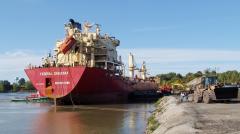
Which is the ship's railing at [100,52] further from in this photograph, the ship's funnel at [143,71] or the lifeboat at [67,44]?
the ship's funnel at [143,71]

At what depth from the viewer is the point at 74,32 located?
193 ft

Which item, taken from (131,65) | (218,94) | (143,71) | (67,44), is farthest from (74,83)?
(143,71)

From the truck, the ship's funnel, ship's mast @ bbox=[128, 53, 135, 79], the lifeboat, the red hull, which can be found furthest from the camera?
the ship's funnel

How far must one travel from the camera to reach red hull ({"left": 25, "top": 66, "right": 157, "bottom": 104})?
1944 inches

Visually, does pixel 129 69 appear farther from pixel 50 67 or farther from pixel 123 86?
pixel 50 67

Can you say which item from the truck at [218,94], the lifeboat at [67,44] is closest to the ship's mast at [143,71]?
the lifeboat at [67,44]

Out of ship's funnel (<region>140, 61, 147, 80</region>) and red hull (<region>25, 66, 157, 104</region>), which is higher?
ship's funnel (<region>140, 61, 147, 80</region>)

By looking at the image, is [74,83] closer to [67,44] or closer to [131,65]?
[67,44]

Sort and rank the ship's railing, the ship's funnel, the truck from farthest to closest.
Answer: the ship's funnel, the ship's railing, the truck

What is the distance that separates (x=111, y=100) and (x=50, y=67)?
30.2ft

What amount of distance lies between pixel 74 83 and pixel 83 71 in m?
1.62

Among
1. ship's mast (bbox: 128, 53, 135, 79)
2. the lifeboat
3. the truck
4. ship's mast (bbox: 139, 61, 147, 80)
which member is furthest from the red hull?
ship's mast (bbox: 139, 61, 147, 80)

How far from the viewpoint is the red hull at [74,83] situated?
49.4m

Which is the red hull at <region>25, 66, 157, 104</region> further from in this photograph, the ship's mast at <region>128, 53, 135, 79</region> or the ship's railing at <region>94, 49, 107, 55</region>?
the ship's mast at <region>128, 53, 135, 79</region>
